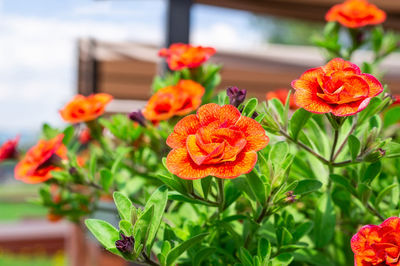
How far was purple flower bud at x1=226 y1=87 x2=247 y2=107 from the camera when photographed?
0.51 metres

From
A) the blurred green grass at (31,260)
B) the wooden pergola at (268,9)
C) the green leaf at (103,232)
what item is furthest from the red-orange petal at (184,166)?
the blurred green grass at (31,260)

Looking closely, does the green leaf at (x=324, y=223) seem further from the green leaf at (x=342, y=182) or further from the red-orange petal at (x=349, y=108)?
the red-orange petal at (x=349, y=108)

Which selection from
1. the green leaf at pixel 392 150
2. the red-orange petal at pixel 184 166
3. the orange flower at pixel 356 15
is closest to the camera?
the red-orange petal at pixel 184 166

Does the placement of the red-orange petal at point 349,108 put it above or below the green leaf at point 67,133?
above

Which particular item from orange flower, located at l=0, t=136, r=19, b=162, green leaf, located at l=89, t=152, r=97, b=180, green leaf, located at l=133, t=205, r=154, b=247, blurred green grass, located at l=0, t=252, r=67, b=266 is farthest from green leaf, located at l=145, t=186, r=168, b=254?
blurred green grass, located at l=0, t=252, r=67, b=266

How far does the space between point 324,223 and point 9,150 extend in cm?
73

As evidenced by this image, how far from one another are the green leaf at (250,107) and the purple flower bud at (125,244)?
191 mm

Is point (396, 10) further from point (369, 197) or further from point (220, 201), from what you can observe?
point (220, 201)

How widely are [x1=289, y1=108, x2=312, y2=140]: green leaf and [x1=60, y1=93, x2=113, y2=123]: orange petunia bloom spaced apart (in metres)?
0.44

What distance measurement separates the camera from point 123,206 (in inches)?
18.4

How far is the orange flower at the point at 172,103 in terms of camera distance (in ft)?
2.26

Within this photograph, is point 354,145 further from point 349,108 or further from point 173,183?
point 173,183

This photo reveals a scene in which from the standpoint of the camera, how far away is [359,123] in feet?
1.89

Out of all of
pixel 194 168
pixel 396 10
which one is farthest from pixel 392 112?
pixel 396 10
